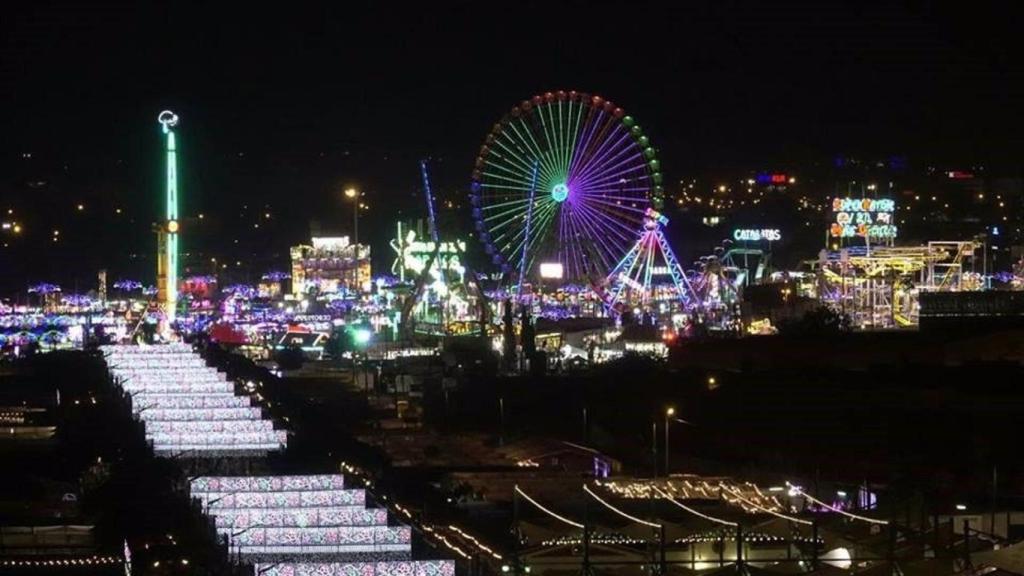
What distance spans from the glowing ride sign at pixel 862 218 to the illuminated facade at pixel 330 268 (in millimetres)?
30986

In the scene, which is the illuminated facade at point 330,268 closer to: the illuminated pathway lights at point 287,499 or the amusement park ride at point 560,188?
the amusement park ride at point 560,188

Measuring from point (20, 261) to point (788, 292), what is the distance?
127ft

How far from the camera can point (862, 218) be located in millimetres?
57188

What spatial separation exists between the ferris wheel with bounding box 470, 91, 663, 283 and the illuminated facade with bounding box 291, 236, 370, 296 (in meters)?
32.5

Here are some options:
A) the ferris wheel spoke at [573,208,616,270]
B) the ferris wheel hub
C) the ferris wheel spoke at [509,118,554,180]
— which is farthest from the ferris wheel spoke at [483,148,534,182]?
the ferris wheel spoke at [573,208,616,270]

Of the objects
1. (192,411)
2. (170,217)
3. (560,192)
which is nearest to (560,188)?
(560,192)

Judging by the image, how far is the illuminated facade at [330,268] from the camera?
82.2 m

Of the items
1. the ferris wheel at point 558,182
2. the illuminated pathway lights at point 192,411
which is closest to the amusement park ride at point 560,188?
the ferris wheel at point 558,182

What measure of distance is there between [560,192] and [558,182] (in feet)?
1.04

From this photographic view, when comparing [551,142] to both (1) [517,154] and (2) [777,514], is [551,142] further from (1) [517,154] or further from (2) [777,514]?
(2) [777,514]

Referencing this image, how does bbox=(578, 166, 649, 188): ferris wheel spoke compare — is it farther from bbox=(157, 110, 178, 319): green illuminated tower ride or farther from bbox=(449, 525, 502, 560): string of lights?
bbox=(449, 525, 502, 560): string of lights

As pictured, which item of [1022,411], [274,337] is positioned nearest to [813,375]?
[1022,411]

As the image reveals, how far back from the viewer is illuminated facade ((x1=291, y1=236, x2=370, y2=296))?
A: 82250mm

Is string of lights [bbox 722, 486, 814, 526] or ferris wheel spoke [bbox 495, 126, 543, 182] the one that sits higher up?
ferris wheel spoke [bbox 495, 126, 543, 182]
